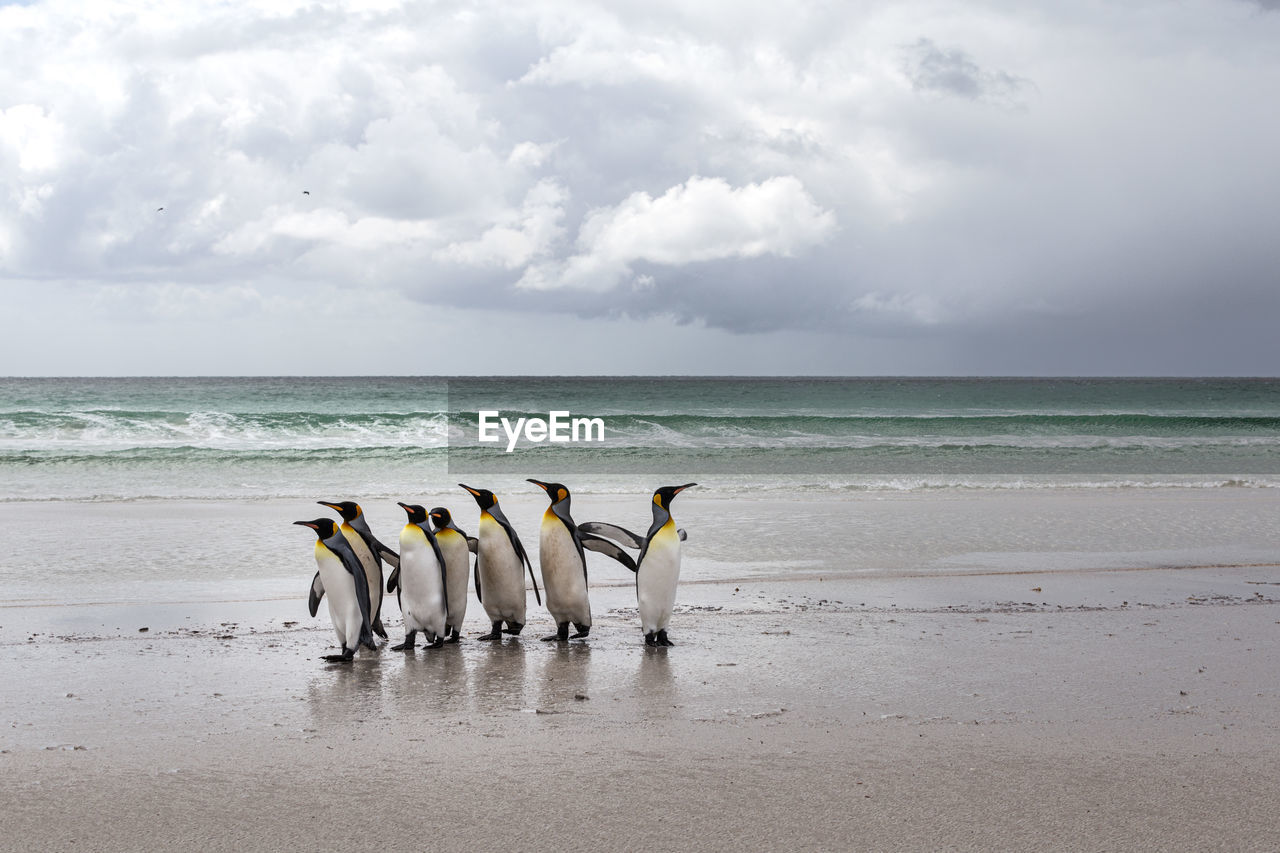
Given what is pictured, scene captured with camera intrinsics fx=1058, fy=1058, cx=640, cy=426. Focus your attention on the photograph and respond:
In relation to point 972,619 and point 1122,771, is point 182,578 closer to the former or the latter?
point 972,619

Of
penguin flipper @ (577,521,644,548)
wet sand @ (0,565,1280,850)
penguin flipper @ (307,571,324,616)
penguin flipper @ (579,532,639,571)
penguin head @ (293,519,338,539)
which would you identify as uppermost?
penguin head @ (293,519,338,539)

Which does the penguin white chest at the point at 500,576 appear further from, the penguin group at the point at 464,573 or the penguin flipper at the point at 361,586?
the penguin flipper at the point at 361,586

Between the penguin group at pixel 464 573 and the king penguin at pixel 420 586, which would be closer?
the penguin group at pixel 464 573

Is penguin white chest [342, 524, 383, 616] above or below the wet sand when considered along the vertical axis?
above

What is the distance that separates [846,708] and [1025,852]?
53.6 inches

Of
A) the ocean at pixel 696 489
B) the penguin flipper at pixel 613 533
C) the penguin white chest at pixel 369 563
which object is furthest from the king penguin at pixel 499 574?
the ocean at pixel 696 489

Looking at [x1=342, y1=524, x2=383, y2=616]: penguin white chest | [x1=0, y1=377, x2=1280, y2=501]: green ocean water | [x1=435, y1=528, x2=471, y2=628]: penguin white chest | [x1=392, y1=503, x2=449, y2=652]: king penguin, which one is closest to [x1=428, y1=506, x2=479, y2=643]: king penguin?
[x1=435, y1=528, x2=471, y2=628]: penguin white chest

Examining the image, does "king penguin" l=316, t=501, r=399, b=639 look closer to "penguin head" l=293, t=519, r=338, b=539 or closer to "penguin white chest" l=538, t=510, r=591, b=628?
"penguin head" l=293, t=519, r=338, b=539

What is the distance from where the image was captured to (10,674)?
15.6 ft

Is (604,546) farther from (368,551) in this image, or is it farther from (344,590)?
(344,590)

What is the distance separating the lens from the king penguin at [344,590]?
5.07m

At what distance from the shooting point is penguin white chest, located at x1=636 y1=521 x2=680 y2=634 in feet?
18.0

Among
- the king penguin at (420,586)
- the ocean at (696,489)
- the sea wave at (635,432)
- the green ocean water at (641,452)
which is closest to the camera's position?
the king penguin at (420,586)

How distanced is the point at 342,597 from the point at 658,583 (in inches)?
62.3
